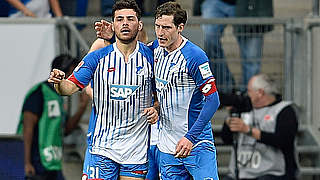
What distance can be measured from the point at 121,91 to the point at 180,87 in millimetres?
474

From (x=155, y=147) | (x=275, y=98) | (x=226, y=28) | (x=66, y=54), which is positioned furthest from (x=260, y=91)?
(x=155, y=147)

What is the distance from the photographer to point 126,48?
25.9 ft

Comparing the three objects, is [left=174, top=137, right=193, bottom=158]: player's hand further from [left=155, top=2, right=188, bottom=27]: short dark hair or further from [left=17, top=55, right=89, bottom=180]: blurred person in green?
[left=17, top=55, right=89, bottom=180]: blurred person in green

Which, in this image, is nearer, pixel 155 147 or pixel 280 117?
pixel 155 147

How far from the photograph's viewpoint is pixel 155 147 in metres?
8.30

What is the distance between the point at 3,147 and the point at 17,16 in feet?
4.84

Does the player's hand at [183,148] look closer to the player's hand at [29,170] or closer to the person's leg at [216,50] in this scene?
the player's hand at [29,170]

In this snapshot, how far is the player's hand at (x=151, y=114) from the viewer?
25.8 ft

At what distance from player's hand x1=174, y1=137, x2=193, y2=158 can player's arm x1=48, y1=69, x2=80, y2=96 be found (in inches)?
36.0

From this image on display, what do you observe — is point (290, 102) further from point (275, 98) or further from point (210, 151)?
point (210, 151)

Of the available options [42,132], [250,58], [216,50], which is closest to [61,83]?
[42,132]

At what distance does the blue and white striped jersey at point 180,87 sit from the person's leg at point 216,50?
332cm

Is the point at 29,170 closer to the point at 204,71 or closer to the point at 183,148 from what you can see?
the point at 183,148

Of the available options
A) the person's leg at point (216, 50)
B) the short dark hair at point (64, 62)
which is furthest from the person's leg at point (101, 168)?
the person's leg at point (216, 50)
